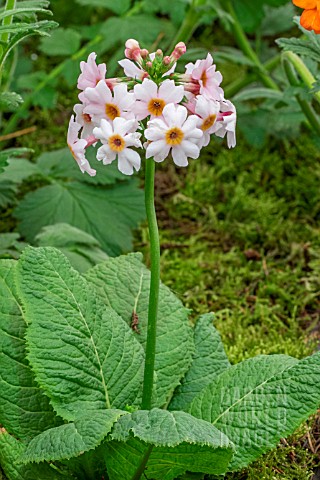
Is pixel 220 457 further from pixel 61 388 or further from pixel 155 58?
pixel 155 58

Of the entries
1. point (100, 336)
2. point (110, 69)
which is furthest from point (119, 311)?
point (110, 69)

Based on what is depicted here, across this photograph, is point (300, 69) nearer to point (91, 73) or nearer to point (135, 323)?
point (135, 323)

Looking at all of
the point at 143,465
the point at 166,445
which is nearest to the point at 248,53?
the point at 143,465

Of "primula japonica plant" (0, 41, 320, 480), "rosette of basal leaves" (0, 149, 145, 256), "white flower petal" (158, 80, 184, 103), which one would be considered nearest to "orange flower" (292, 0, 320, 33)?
"primula japonica plant" (0, 41, 320, 480)

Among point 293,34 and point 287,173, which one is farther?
point 293,34

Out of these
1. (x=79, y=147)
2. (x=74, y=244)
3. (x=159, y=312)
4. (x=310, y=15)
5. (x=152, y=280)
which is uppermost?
(x=310, y=15)

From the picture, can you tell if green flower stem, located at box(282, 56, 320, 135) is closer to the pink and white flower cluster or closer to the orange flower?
the orange flower

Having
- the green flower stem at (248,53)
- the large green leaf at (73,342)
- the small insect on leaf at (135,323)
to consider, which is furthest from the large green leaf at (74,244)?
the green flower stem at (248,53)

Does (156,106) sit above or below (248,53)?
above
